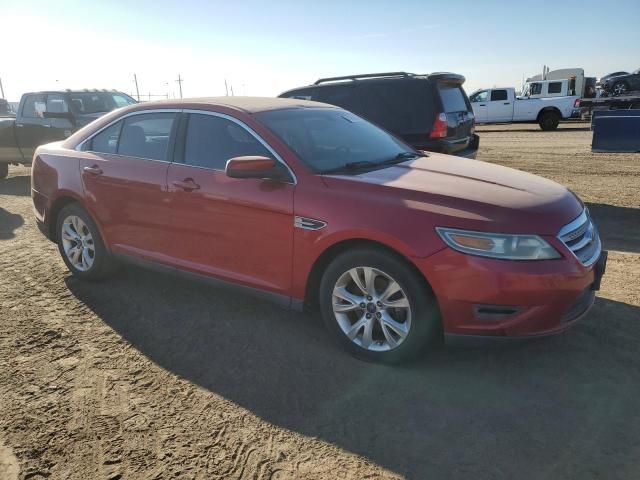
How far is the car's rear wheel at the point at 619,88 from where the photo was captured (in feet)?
81.4

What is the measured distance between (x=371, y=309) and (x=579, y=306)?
125 centimetres

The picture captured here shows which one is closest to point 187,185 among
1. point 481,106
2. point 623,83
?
point 481,106

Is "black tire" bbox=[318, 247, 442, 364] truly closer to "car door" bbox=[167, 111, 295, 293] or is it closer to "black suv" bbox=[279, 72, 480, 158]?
"car door" bbox=[167, 111, 295, 293]

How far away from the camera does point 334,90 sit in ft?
25.6

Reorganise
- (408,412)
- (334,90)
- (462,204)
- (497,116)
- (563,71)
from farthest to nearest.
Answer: (563,71), (497,116), (334,90), (462,204), (408,412)

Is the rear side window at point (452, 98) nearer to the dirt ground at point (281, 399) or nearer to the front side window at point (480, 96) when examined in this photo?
the dirt ground at point (281, 399)

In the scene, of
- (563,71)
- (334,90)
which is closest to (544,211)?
(334,90)

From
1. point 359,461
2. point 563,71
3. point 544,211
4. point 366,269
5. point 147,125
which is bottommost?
point 359,461

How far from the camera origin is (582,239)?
3.21m

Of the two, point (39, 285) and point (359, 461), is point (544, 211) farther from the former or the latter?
point (39, 285)

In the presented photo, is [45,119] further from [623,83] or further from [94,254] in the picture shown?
[623,83]

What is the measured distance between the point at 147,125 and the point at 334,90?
158 inches

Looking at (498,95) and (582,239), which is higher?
(498,95)

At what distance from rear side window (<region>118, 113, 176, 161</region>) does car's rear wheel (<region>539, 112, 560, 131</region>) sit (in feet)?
73.2
